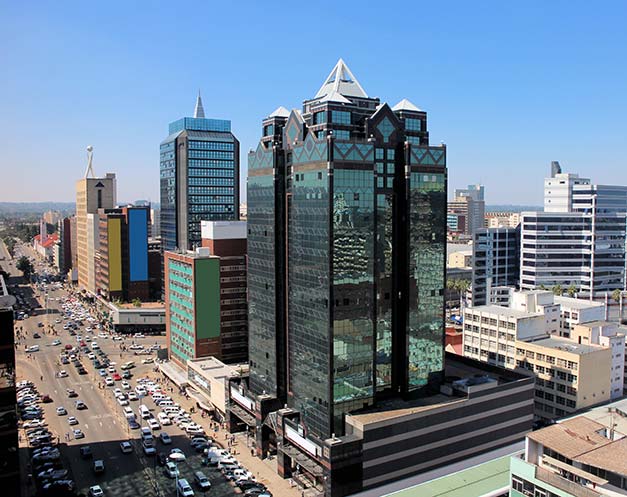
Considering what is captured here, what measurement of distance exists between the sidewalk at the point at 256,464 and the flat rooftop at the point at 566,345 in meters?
44.5

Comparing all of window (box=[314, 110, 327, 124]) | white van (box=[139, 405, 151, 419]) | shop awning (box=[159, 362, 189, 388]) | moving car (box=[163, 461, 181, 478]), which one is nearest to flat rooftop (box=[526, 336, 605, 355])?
window (box=[314, 110, 327, 124])

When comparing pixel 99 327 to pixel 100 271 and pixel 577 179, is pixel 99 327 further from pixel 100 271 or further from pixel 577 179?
pixel 577 179

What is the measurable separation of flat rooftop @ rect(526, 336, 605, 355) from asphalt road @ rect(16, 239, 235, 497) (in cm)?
5131

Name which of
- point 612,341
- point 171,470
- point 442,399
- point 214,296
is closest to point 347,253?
point 442,399

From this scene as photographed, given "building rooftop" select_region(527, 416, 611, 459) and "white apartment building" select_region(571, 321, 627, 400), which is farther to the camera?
"white apartment building" select_region(571, 321, 627, 400)

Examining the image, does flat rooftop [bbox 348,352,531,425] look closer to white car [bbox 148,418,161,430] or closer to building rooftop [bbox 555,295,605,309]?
building rooftop [bbox 555,295,605,309]

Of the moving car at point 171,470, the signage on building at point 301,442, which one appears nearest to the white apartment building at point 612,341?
the signage on building at point 301,442

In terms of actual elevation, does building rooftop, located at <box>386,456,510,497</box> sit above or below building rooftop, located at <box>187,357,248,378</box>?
below

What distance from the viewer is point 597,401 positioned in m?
86.8

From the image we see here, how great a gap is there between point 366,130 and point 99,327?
4526 inches

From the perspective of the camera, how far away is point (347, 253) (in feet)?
215

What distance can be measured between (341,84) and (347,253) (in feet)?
74.8

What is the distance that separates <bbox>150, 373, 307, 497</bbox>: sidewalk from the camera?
66500 millimetres

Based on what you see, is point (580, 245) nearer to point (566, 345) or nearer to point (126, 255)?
point (566, 345)
